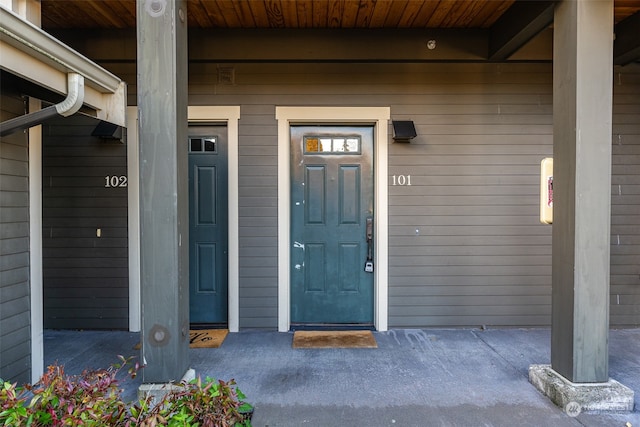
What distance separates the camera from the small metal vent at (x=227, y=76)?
11.6 ft

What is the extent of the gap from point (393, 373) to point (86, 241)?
10.1ft

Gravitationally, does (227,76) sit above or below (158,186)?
above

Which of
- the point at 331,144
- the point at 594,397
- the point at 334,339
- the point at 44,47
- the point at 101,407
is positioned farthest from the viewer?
the point at 331,144

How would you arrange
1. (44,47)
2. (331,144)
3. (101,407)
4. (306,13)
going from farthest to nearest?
(331,144)
(306,13)
(44,47)
(101,407)

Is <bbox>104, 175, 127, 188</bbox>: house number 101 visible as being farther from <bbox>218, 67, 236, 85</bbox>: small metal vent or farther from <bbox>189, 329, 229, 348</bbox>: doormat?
<bbox>189, 329, 229, 348</bbox>: doormat

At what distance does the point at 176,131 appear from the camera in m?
2.21

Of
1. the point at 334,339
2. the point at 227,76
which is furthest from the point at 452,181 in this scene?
the point at 227,76

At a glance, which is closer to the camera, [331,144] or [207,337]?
[207,337]

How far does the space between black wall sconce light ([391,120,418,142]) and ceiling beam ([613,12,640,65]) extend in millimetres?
1939

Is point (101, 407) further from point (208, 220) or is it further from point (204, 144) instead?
point (204, 144)

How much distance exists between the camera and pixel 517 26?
295cm

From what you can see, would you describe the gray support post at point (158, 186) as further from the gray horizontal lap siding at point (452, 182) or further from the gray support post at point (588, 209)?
the gray support post at point (588, 209)

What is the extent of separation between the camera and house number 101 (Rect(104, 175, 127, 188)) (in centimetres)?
352

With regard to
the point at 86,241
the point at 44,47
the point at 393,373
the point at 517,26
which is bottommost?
the point at 393,373
